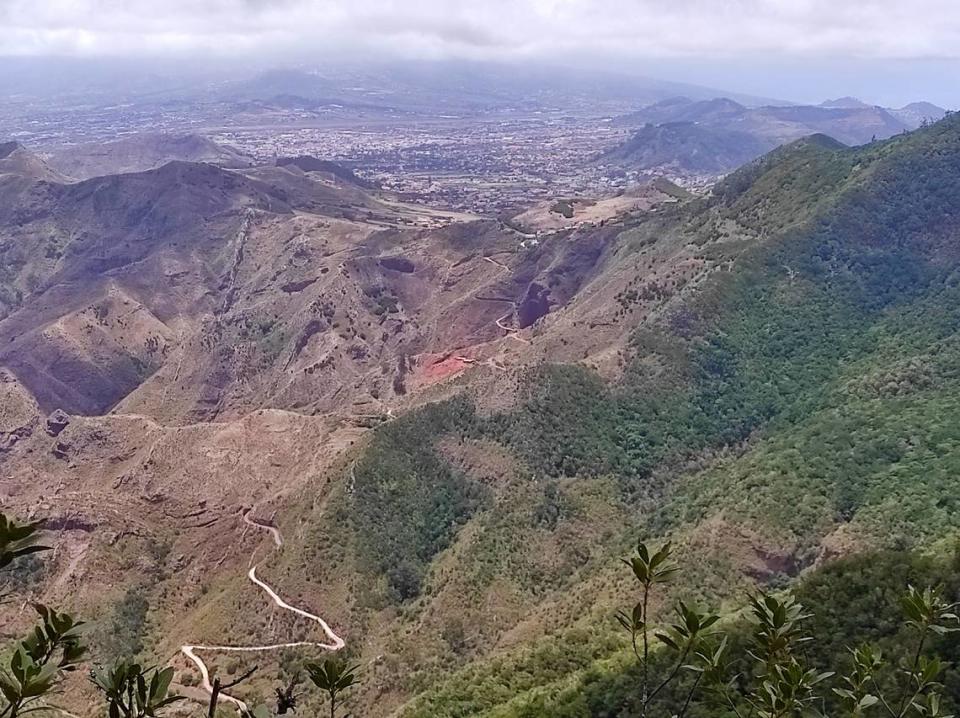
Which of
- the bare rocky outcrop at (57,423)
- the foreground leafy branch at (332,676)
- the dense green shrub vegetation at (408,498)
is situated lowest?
the bare rocky outcrop at (57,423)

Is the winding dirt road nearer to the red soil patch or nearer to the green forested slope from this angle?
the green forested slope

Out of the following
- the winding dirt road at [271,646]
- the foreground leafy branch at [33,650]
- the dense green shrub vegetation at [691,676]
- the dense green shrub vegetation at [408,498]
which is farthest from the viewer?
the dense green shrub vegetation at [408,498]

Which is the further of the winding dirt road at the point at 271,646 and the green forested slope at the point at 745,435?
the winding dirt road at the point at 271,646

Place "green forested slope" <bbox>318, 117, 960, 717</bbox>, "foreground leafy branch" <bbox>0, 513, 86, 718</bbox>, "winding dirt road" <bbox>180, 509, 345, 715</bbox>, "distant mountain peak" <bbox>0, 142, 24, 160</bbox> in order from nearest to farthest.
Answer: "foreground leafy branch" <bbox>0, 513, 86, 718</bbox>
"green forested slope" <bbox>318, 117, 960, 717</bbox>
"winding dirt road" <bbox>180, 509, 345, 715</bbox>
"distant mountain peak" <bbox>0, 142, 24, 160</bbox>

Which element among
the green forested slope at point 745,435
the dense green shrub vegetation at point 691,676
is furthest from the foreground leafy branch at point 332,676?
the green forested slope at point 745,435

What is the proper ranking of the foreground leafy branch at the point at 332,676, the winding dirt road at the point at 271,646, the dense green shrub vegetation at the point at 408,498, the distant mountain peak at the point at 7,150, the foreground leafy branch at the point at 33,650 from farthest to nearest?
the distant mountain peak at the point at 7,150
the dense green shrub vegetation at the point at 408,498
the winding dirt road at the point at 271,646
the foreground leafy branch at the point at 332,676
the foreground leafy branch at the point at 33,650

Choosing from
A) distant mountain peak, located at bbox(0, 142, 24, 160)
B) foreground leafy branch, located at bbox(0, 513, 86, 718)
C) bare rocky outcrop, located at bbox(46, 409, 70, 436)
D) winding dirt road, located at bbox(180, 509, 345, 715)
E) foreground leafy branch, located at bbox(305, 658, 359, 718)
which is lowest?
bare rocky outcrop, located at bbox(46, 409, 70, 436)

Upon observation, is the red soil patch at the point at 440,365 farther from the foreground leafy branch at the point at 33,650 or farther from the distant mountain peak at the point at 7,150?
the distant mountain peak at the point at 7,150

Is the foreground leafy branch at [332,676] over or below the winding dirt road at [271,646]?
over

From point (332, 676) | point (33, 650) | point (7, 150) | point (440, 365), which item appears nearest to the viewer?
point (33, 650)

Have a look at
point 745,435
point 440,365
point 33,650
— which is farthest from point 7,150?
point 33,650

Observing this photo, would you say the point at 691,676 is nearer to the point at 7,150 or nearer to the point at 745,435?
the point at 745,435

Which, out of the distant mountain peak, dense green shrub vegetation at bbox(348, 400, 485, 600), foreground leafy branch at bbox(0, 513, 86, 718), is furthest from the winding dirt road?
the distant mountain peak
